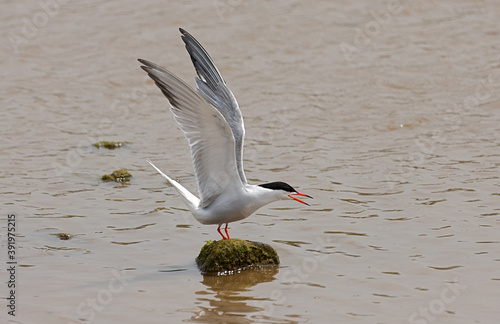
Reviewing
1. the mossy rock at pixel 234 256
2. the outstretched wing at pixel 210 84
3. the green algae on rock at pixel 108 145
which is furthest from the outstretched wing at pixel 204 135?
the green algae on rock at pixel 108 145

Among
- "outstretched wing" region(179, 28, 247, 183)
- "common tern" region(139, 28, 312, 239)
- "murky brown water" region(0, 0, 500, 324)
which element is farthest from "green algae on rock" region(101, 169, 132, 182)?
"common tern" region(139, 28, 312, 239)

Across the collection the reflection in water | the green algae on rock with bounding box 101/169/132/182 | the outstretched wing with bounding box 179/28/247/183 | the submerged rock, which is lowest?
the reflection in water

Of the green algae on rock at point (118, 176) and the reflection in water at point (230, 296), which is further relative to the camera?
the green algae on rock at point (118, 176)

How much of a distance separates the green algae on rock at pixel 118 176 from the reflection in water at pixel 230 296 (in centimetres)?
251

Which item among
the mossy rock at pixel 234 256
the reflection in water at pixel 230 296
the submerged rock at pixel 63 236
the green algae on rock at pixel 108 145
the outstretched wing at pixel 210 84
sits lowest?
the reflection in water at pixel 230 296

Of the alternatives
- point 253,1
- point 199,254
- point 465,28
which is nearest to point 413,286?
point 199,254

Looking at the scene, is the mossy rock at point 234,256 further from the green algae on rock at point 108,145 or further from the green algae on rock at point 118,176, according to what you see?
the green algae on rock at point 108,145

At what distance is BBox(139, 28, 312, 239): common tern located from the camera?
5.61 metres

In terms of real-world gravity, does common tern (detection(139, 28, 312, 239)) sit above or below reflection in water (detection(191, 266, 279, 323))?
above

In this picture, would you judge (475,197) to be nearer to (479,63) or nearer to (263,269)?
(263,269)

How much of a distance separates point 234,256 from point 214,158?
2.46 ft

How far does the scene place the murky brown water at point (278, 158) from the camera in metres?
5.53

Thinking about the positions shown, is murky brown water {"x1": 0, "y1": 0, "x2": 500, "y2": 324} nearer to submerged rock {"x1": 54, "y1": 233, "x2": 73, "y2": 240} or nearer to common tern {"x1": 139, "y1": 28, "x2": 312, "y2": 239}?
submerged rock {"x1": 54, "y1": 233, "x2": 73, "y2": 240}

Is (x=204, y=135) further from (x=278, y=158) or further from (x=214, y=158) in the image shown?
(x=278, y=158)
